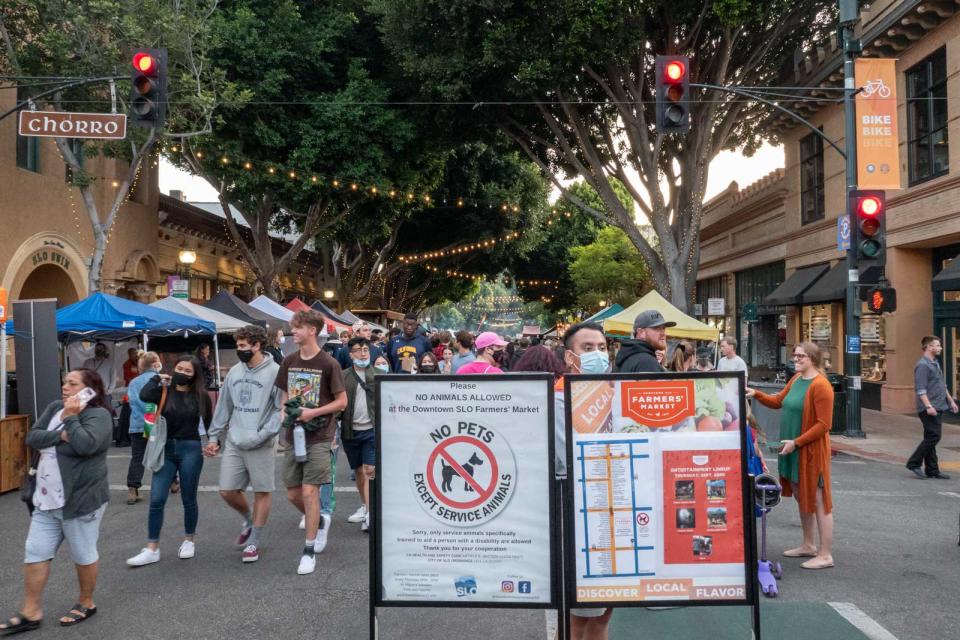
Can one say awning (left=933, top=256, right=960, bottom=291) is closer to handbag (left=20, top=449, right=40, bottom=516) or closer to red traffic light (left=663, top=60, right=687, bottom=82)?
red traffic light (left=663, top=60, right=687, bottom=82)

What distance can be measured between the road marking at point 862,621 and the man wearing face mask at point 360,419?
12.8 feet

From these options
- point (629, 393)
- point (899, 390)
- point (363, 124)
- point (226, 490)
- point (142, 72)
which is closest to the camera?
point (629, 393)

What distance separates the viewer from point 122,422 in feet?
41.4

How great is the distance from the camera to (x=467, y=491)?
369 centimetres

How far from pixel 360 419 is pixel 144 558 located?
2104 mm

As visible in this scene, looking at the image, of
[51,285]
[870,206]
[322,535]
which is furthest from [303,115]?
[322,535]

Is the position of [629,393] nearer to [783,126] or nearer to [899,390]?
[899,390]

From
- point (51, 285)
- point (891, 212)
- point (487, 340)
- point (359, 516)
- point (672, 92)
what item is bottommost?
point (359, 516)

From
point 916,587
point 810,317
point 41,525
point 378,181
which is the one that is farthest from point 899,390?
point 41,525

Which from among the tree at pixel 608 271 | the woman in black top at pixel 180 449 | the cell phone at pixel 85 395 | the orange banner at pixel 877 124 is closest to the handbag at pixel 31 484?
the cell phone at pixel 85 395

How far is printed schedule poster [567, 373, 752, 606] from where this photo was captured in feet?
12.0

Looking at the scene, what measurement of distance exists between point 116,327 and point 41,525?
8.91 meters

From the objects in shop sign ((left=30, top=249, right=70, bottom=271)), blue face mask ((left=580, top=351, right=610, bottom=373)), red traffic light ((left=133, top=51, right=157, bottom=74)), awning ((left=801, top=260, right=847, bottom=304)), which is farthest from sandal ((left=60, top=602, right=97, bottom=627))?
awning ((left=801, top=260, right=847, bottom=304))

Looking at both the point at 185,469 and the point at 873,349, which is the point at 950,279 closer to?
the point at 873,349
